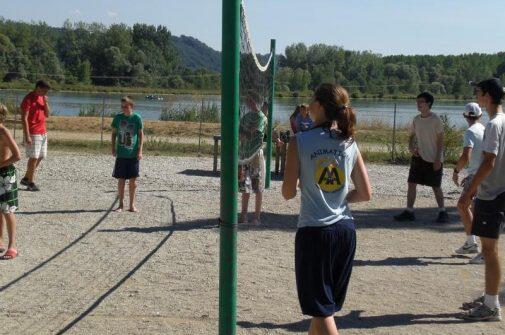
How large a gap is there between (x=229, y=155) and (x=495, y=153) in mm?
2870

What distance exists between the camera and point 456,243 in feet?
29.6

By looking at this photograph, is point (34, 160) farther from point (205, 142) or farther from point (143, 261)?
point (205, 142)

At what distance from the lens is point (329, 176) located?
420cm

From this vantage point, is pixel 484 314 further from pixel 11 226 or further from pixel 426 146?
pixel 11 226

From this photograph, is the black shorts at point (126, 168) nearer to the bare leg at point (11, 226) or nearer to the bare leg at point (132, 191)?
the bare leg at point (132, 191)

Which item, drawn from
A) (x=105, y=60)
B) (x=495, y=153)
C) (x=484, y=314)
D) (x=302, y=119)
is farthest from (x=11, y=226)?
(x=105, y=60)

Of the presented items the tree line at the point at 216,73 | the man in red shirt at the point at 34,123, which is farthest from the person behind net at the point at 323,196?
the tree line at the point at 216,73

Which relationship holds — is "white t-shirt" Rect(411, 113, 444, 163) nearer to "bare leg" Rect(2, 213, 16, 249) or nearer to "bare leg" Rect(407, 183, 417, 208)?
"bare leg" Rect(407, 183, 417, 208)

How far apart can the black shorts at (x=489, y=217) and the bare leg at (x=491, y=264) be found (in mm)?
60

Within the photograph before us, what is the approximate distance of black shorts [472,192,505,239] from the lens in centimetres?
584

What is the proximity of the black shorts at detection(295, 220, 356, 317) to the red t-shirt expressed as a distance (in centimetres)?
846

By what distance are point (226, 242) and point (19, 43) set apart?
98.5 m

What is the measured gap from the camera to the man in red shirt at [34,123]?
11543 mm

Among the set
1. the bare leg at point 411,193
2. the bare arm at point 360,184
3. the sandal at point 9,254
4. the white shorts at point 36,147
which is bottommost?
the sandal at point 9,254
